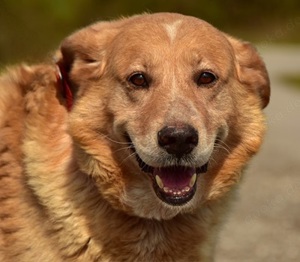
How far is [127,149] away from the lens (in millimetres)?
4773

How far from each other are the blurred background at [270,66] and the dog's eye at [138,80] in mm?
925

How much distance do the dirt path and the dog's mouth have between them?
0.97 m

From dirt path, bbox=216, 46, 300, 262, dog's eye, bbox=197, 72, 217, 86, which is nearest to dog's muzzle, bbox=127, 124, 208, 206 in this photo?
dog's eye, bbox=197, 72, 217, 86

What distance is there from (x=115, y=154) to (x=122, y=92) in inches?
13.1

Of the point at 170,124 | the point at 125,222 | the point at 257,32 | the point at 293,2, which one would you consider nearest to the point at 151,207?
the point at 125,222

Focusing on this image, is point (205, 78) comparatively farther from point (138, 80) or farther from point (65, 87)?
point (65, 87)

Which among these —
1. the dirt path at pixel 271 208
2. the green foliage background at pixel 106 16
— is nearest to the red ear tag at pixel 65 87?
the dirt path at pixel 271 208

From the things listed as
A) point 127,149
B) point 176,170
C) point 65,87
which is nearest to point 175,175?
point 176,170

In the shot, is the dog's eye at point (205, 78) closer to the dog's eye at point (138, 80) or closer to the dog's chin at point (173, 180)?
the dog's eye at point (138, 80)

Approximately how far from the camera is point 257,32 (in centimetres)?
2689

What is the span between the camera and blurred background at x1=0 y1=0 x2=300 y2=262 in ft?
25.5

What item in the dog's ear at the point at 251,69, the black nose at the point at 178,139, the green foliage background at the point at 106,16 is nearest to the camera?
the black nose at the point at 178,139

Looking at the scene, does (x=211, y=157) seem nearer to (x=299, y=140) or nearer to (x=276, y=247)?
(x=276, y=247)

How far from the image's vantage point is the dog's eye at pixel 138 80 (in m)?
4.76
